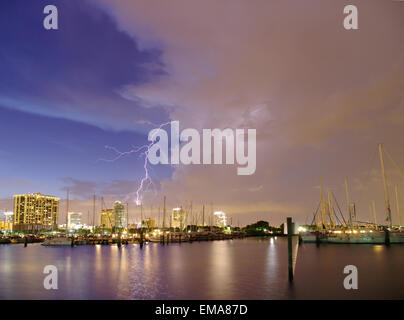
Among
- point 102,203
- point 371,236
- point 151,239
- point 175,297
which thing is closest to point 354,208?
point 371,236

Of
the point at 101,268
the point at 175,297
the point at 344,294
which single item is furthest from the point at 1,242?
the point at 344,294

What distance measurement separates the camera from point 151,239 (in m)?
129

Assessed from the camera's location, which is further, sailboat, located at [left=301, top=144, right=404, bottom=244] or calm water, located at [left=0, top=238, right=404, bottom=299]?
sailboat, located at [left=301, top=144, right=404, bottom=244]

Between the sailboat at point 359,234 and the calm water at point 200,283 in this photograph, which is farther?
the sailboat at point 359,234

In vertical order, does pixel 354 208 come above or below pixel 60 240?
above

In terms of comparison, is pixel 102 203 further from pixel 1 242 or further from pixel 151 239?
pixel 1 242

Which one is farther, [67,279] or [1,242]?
[1,242]

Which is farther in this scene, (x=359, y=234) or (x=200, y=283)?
(x=359, y=234)
